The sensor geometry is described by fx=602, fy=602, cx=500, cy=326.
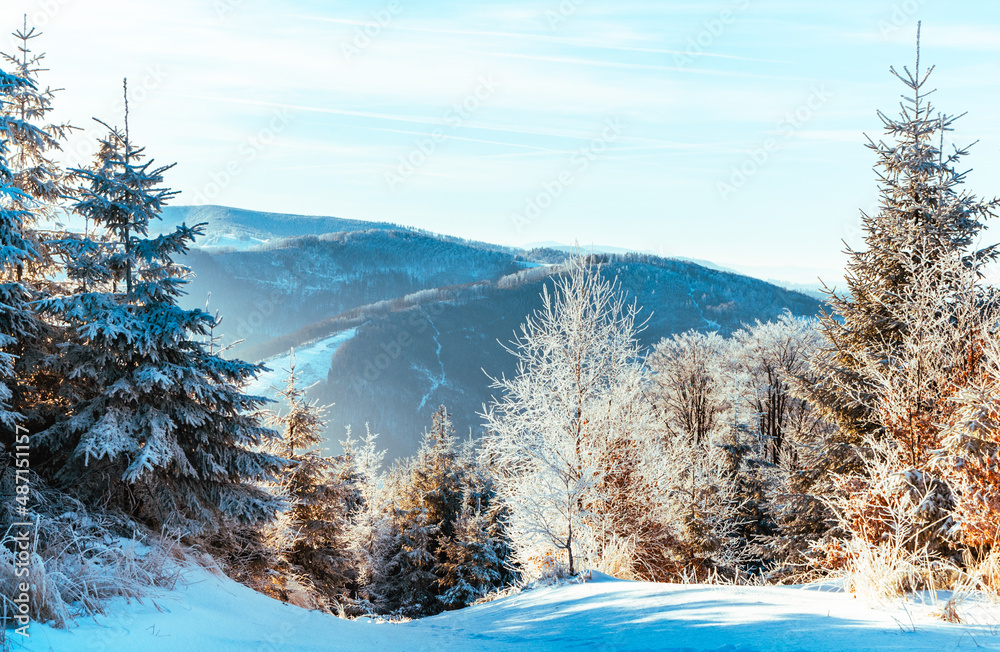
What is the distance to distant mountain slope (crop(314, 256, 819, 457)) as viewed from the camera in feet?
447

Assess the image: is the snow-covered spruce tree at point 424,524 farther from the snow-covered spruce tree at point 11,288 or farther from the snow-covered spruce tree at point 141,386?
the snow-covered spruce tree at point 11,288

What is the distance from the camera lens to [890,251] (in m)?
13.8

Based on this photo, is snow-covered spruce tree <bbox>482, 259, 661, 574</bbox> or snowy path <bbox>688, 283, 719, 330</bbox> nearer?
snow-covered spruce tree <bbox>482, 259, 661, 574</bbox>

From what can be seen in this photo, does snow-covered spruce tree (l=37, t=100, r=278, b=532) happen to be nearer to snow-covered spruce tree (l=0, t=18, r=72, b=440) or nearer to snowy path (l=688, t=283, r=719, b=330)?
snow-covered spruce tree (l=0, t=18, r=72, b=440)

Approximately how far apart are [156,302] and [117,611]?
6.10 m

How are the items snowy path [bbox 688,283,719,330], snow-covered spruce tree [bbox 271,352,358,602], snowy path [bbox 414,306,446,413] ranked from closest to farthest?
1. snow-covered spruce tree [bbox 271,352,358,602]
2. snowy path [bbox 688,283,719,330]
3. snowy path [bbox 414,306,446,413]

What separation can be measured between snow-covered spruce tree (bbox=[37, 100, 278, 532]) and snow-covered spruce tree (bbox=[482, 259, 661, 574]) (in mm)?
4701

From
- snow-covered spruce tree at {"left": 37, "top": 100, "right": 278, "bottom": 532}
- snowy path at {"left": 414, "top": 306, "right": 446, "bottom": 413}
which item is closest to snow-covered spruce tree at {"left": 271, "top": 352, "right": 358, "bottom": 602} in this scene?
snow-covered spruce tree at {"left": 37, "top": 100, "right": 278, "bottom": 532}

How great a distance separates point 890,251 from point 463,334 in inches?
6285

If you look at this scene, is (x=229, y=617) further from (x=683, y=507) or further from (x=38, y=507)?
(x=683, y=507)

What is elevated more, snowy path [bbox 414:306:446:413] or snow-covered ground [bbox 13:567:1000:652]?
snowy path [bbox 414:306:446:413]

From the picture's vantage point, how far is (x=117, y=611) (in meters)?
3.44

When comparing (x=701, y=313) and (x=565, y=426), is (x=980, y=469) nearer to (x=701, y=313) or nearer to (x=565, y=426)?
(x=565, y=426)

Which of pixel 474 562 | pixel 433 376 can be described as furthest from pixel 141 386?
pixel 433 376
